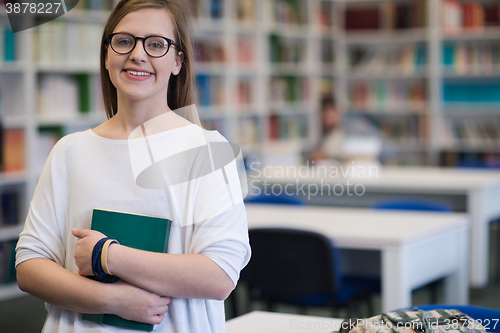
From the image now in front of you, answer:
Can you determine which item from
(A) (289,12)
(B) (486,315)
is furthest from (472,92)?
(B) (486,315)

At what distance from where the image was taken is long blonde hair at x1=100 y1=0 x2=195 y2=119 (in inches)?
37.9

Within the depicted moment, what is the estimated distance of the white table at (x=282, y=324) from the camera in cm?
136

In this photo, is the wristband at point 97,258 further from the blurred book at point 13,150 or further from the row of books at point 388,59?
the row of books at point 388,59

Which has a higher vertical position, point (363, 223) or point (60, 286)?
point (60, 286)

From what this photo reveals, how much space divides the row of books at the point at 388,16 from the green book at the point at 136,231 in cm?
609

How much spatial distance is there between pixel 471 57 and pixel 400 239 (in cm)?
465

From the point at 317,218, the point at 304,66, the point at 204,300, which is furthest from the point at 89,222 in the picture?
the point at 304,66

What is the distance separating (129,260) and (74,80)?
3.44 metres

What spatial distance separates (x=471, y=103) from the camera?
6332 millimetres

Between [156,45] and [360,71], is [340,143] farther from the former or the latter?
[156,45]

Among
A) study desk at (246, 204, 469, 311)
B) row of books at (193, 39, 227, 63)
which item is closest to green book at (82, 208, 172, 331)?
study desk at (246, 204, 469, 311)

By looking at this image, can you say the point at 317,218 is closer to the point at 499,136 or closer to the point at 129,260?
the point at 129,260

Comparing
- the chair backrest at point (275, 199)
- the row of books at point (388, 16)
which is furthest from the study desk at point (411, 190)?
the row of books at point (388, 16)

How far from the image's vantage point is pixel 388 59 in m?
6.67
